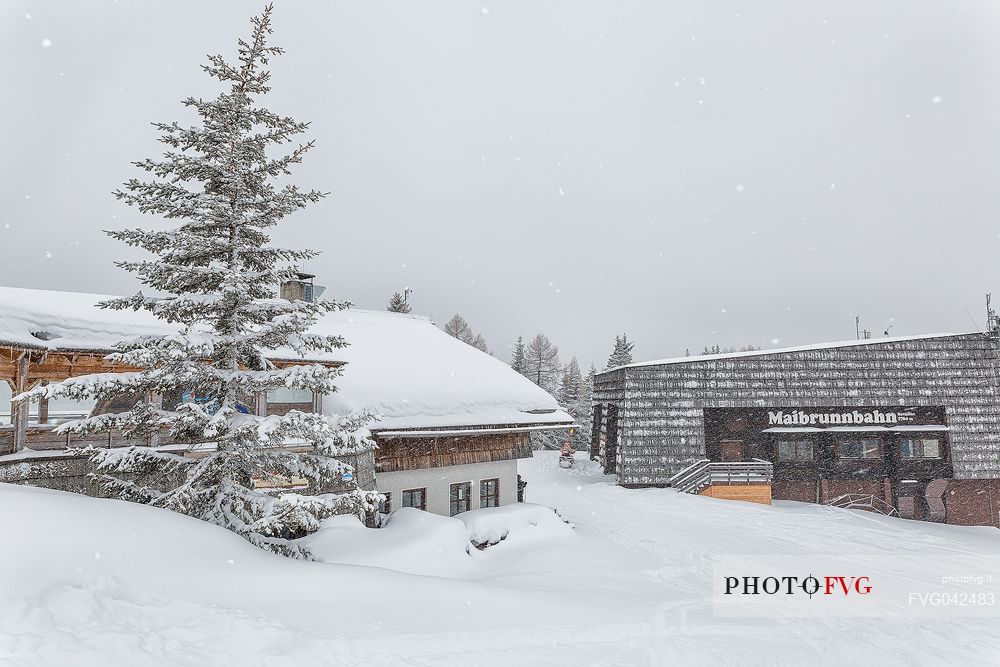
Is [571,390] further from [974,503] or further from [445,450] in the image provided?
[445,450]

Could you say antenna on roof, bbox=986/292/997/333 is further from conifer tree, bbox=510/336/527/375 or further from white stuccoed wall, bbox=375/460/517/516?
conifer tree, bbox=510/336/527/375

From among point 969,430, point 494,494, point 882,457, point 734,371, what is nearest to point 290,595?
point 494,494

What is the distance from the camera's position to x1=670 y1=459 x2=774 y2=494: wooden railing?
24.7 m

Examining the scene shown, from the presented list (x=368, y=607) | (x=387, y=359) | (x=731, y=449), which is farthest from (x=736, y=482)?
(x=368, y=607)

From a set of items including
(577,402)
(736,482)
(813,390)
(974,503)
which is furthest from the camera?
(577,402)

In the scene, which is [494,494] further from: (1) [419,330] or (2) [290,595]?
(2) [290,595]

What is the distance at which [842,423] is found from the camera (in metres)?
26.7

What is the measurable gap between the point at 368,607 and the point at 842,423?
1102 inches

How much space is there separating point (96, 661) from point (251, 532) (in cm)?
334

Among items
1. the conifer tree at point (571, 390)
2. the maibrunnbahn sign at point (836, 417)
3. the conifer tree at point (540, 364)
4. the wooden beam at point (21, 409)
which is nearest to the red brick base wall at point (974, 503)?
the maibrunnbahn sign at point (836, 417)

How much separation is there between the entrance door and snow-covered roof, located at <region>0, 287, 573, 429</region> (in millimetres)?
14723

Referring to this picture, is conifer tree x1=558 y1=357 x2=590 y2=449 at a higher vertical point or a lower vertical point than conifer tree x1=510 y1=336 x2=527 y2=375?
lower

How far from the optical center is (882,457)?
2683 cm

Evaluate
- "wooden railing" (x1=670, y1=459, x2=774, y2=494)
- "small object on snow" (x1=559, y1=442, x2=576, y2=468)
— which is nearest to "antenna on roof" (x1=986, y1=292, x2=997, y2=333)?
"wooden railing" (x1=670, y1=459, x2=774, y2=494)
